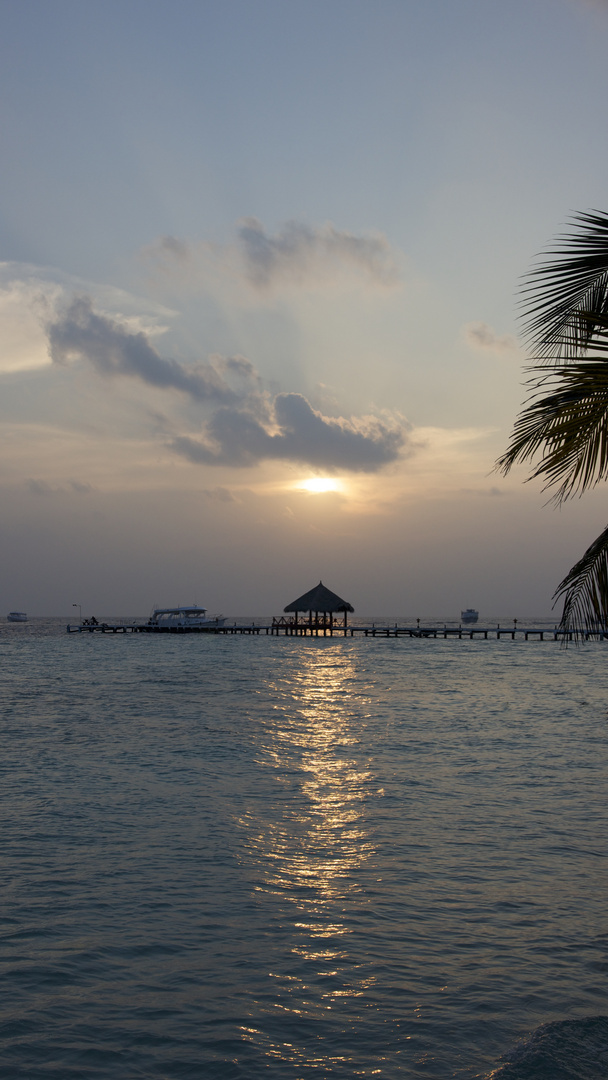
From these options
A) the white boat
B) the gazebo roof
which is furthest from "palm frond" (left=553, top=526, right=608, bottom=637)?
the white boat

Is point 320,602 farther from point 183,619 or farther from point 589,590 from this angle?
point 589,590

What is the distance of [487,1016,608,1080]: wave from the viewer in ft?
15.1

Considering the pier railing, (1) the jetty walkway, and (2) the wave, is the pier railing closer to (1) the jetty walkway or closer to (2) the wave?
(1) the jetty walkway

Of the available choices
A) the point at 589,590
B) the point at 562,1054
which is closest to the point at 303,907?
the point at 562,1054

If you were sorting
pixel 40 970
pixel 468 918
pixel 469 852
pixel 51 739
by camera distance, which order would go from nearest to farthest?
1. pixel 40 970
2. pixel 468 918
3. pixel 469 852
4. pixel 51 739

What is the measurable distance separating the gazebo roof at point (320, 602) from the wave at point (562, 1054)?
6509 cm

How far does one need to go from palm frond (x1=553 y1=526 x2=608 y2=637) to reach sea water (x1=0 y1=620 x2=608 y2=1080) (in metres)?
2.68

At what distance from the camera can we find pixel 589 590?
4648 millimetres

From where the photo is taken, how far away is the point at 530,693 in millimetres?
30438

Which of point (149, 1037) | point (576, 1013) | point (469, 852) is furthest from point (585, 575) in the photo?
point (469, 852)

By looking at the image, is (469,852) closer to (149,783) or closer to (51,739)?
(149,783)

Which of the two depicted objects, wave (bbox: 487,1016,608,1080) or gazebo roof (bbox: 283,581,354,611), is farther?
gazebo roof (bbox: 283,581,354,611)

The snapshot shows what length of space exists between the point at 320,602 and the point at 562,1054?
2620 inches

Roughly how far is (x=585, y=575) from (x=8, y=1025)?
4972 mm
